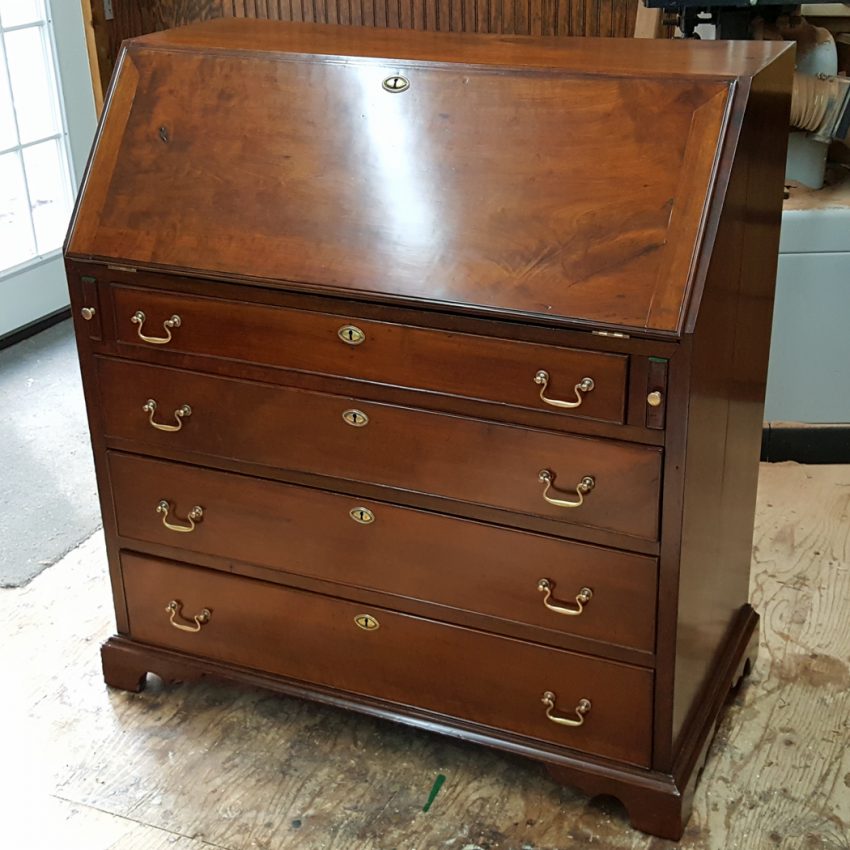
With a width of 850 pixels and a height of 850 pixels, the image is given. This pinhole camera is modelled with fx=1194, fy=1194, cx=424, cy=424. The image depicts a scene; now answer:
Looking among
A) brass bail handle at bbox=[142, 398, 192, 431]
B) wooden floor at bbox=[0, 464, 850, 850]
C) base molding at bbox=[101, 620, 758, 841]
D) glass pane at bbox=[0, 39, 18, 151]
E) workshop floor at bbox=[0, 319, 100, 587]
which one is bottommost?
wooden floor at bbox=[0, 464, 850, 850]

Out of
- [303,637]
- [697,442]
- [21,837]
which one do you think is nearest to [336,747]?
[303,637]

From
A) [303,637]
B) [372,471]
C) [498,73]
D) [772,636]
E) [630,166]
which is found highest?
[498,73]

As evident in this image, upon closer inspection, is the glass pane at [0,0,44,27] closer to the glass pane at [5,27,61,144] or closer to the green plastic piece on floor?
the glass pane at [5,27,61,144]

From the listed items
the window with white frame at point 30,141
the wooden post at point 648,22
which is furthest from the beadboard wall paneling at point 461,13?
the window with white frame at point 30,141

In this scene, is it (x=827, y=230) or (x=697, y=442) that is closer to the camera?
(x=697, y=442)

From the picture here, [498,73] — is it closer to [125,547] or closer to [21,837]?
[125,547]

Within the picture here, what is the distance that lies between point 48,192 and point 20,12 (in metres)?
0.54

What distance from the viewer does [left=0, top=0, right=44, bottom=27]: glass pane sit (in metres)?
3.43

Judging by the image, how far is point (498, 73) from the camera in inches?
65.6

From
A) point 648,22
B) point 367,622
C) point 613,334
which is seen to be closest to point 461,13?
point 648,22

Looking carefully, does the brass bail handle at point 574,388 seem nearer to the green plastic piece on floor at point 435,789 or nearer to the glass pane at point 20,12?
the green plastic piece on floor at point 435,789

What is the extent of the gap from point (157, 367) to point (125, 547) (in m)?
0.38

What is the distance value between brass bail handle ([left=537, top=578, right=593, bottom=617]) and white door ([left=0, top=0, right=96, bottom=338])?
2.44m

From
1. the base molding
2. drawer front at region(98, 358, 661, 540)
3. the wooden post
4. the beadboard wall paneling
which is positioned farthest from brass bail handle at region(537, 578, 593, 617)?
the wooden post
